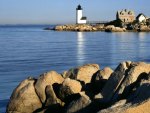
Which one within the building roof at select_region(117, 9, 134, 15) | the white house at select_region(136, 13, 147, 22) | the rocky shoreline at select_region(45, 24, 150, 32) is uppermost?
the building roof at select_region(117, 9, 134, 15)

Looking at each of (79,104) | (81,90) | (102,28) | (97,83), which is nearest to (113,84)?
(79,104)

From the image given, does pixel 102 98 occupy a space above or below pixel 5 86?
above

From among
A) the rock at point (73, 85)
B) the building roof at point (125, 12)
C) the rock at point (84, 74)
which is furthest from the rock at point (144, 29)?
the rock at point (73, 85)

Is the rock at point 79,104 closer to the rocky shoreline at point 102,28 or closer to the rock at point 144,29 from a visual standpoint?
the rocky shoreline at point 102,28

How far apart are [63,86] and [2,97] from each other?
594cm

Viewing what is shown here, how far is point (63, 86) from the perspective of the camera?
14312 mm

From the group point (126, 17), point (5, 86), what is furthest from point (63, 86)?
point (126, 17)

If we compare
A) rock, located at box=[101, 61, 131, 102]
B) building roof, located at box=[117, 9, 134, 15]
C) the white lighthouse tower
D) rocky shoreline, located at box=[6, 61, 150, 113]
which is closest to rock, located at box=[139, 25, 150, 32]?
building roof, located at box=[117, 9, 134, 15]

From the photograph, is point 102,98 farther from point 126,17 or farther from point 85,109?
point 126,17

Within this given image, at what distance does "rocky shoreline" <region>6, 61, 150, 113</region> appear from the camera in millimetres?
12578

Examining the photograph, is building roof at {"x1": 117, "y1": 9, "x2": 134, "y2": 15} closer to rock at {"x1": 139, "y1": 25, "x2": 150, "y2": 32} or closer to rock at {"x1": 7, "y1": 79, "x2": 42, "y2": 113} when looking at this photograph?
rock at {"x1": 139, "y1": 25, "x2": 150, "y2": 32}

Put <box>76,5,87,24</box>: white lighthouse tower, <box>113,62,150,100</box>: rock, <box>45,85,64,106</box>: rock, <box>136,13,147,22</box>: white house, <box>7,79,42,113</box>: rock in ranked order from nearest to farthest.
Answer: <box>113,62,150,100</box>: rock < <box>45,85,64,106</box>: rock < <box>7,79,42,113</box>: rock < <box>136,13,147,22</box>: white house < <box>76,5,87,24</box>: white lighthouse tower

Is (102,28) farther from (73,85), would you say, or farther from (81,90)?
(73,85)

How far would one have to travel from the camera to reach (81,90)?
14648mm
